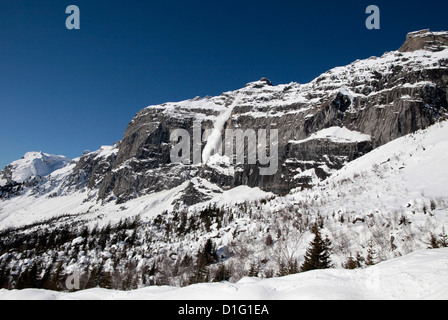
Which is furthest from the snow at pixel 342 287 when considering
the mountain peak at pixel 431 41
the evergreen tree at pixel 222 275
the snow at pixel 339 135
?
the mountain peak at pixel 431 41

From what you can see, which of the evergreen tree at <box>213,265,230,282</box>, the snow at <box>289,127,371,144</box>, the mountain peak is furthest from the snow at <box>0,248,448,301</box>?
the mountain peak

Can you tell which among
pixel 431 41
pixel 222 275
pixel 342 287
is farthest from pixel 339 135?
pixel 342 287

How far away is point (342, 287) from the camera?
6.89 metres

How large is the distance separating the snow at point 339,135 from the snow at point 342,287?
179438 mm

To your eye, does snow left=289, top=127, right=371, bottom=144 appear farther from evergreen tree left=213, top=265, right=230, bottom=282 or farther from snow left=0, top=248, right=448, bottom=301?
snow left=0, top=248, right=448, bottom=301

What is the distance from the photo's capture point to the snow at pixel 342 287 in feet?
20.5

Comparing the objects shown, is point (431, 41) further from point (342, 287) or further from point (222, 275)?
point (342, 287)

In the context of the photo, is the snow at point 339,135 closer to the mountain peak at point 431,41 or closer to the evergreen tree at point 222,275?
the mountain peak at point 431,41

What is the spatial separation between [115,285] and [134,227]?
212 ft

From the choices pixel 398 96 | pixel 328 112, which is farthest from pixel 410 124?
pixel 328 112

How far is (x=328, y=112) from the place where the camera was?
7534 inches
